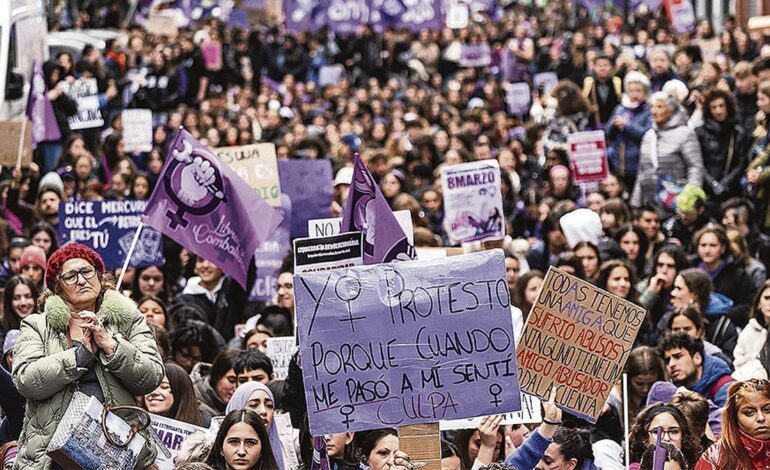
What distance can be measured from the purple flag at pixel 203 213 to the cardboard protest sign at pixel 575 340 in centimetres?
335

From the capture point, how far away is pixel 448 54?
30.6m

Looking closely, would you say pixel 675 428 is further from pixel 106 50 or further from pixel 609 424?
pixel 106 50

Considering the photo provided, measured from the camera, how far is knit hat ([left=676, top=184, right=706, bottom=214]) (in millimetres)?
15211

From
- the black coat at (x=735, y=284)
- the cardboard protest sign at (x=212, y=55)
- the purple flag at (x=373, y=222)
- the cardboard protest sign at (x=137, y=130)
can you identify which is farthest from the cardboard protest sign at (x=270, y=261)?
the cardboard protest sign at (x=212, y=55)

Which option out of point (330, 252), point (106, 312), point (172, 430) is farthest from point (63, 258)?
point (330, 252)

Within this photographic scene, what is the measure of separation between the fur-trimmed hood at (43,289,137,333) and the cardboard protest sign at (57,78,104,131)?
12078mm

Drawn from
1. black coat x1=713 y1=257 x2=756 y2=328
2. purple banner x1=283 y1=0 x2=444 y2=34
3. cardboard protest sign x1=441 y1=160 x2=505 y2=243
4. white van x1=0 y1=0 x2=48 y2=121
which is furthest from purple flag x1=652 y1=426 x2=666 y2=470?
purple banner x1=283 y1=0 x2=444 y2=34

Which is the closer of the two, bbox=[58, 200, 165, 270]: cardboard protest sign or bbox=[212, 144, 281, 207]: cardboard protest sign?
bbox=[58, 200, 165, 270]: cardboard protest sign

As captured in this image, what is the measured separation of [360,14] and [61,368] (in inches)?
940

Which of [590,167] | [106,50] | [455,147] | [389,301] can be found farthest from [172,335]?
[106,50]

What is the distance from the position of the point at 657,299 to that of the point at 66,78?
9.15 metres

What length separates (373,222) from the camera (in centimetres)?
1001

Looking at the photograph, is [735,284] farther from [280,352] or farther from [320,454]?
[320,454]

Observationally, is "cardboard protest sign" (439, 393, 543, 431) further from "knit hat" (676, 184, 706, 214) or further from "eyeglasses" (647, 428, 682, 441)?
"knit hat" (676, 184, 706, 214)
